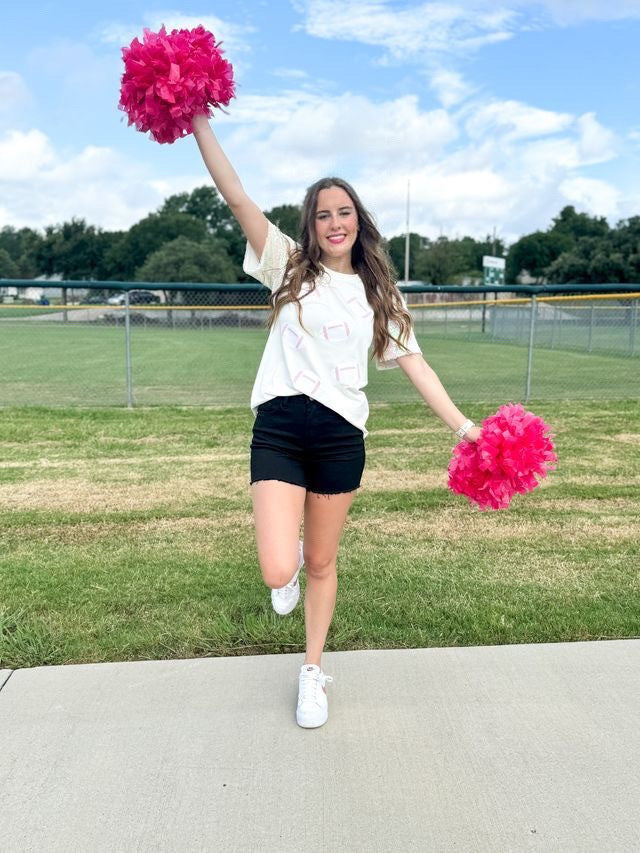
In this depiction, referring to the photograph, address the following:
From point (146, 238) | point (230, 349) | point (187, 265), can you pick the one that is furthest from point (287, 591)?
point (146, 238)

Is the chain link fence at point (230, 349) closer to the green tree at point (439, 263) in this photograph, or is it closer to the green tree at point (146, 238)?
the green tree at point (439, 263)

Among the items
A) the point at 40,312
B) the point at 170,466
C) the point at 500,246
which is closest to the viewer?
the point at 170,466

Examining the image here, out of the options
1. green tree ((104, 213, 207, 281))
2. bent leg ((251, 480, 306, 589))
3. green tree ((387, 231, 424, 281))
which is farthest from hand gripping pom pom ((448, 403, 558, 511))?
green tree ((104, 213, 207, 281))

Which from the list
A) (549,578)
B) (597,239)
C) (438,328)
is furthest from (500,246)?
(549,578)

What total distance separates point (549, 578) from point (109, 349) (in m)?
19.6

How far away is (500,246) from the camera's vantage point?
109312 millimetres

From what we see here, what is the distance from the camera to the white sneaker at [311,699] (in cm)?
279

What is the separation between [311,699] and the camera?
9.28ft

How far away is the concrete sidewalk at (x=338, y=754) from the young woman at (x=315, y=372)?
258mm

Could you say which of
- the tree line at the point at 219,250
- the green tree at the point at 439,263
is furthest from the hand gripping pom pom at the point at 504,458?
the green tree at the point at 439,263

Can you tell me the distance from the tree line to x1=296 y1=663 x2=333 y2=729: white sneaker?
54.5 meters

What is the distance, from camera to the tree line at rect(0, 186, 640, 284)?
57.5 meters

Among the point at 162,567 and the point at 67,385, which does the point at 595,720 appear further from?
the point at 67,385

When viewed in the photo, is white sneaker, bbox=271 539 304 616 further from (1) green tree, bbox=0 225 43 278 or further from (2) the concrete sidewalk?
(1) green tree, bbox=0 225 43 278
